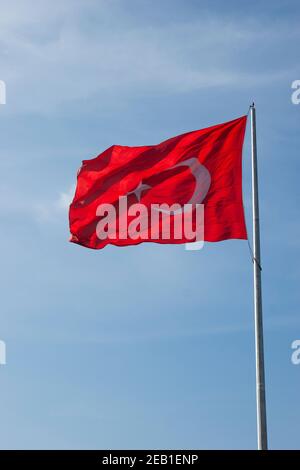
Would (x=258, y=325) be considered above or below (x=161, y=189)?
below

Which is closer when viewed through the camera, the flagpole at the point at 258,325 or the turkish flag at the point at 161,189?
the flagpole at the point at 258,325

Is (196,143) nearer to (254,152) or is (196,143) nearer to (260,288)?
(254,152)

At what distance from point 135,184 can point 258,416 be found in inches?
448

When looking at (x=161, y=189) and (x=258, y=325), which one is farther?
(x=161, y=189)

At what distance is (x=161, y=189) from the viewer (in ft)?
144

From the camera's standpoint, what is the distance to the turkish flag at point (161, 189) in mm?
42188

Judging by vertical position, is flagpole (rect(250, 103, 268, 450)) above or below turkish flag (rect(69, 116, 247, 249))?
below

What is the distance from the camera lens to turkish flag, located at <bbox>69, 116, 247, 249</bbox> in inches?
1661

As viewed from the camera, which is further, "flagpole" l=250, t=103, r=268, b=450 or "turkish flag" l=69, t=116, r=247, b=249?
"turkish flag" l=69, t=116, r=247, b=249

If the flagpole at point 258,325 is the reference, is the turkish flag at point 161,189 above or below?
above

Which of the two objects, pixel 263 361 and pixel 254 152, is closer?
pixel 263 361

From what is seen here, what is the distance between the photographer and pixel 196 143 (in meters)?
43.6
